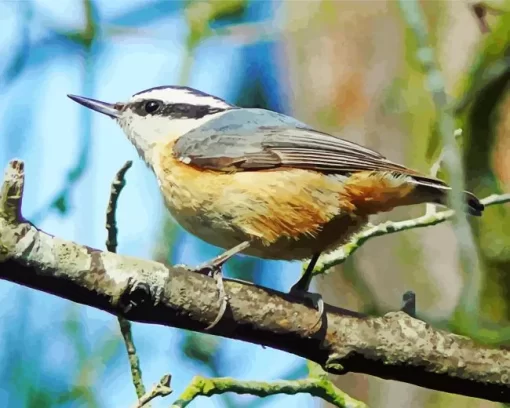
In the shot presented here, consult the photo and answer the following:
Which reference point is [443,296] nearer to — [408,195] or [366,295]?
[366,295]

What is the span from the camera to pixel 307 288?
2.46ft

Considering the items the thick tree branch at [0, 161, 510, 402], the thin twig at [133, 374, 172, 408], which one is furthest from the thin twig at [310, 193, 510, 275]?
the thin twig at [133, 374, 172, 408]

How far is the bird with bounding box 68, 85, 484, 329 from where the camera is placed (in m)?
0.73

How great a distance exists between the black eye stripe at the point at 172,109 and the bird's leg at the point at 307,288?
0.76 feet

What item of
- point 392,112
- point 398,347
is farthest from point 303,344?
point 392,112

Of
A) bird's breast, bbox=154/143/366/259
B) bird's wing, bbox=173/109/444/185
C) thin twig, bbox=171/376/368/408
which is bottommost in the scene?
thin twig, bbox=171/376/368/408

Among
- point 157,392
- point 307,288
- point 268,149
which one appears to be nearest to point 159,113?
point 268,149

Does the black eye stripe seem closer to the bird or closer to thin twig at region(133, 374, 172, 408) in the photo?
the bird

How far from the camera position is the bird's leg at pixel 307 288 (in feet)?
2.06

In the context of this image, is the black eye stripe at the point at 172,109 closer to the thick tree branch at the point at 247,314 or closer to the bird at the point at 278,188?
the bird at the point at 278,188

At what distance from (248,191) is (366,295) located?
1.03ft

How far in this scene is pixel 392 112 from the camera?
125 cm

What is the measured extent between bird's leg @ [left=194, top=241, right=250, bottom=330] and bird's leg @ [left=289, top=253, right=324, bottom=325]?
6 cm

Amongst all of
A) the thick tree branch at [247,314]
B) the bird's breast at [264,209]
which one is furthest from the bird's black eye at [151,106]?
the thick tree branch at [247,314]
